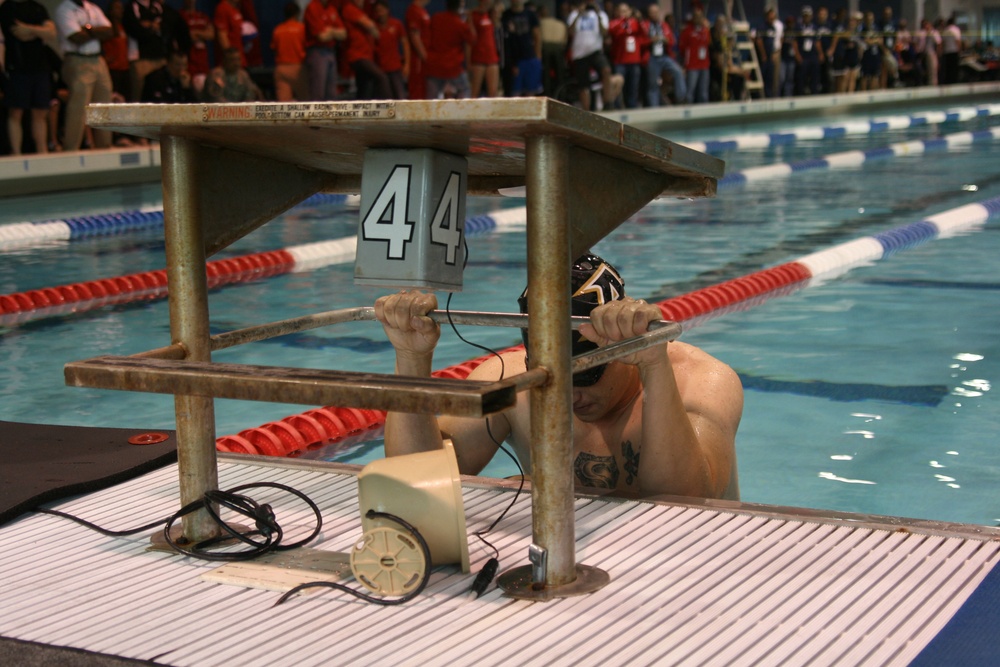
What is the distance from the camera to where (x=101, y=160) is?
1121 centimetres

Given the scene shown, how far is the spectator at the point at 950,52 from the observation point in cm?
2811

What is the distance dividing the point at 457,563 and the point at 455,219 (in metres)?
0.57

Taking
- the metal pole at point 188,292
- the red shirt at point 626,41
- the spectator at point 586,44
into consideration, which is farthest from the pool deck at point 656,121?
the metal pole at point 188,292

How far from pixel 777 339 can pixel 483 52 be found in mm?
9647

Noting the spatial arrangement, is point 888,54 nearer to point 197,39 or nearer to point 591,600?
point 197,39

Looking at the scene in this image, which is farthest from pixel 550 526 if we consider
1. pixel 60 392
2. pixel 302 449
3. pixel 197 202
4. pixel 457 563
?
pixel 60 392

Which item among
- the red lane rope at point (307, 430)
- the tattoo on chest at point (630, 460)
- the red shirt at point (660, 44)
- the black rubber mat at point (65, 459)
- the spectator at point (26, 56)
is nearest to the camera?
the black rubber mat at point (65, 459)

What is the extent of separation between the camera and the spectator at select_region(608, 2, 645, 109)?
55.1ft

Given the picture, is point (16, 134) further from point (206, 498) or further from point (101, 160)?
point (206, 498)

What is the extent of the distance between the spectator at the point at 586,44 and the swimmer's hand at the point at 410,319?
14235mm

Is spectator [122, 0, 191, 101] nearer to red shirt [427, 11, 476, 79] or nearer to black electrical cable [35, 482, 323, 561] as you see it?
red shirt [427, 11, 476, 79]

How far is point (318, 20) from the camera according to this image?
39.5ft

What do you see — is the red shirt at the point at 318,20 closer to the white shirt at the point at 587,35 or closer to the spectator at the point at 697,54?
the white shirt at the point at 587,35

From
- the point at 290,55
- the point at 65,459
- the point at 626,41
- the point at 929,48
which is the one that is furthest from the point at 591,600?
the point at 929,48
